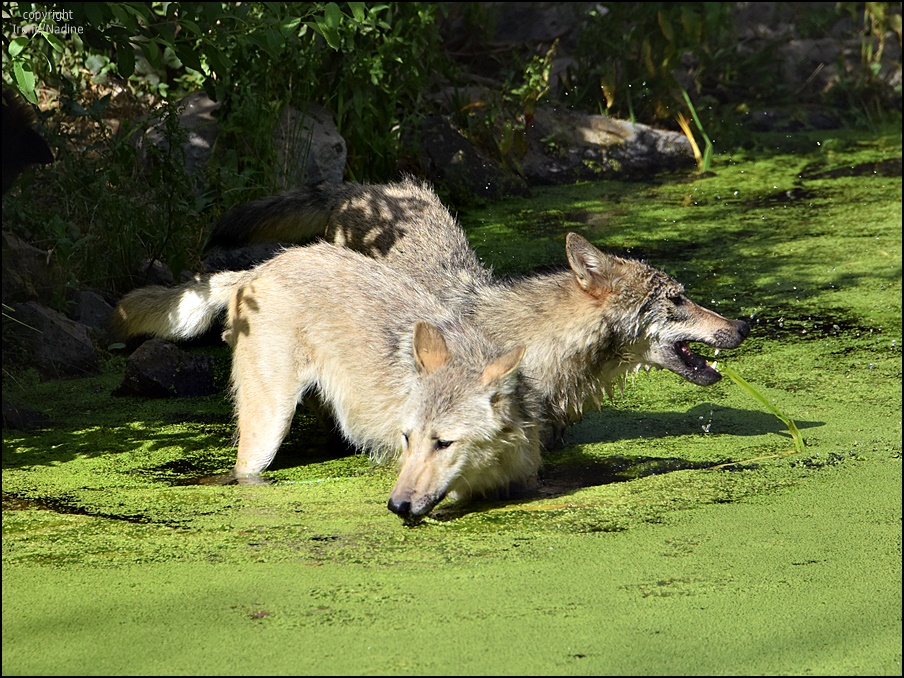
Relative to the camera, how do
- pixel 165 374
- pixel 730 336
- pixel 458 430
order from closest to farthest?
pixel 458 430 < pixel 730 336 < pixel 165 374

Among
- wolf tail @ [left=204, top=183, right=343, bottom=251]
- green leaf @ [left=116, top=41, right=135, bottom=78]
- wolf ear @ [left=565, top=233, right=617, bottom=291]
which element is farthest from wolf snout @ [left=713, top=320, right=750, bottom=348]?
green leaf @ [left=116, top=41, right=135, bottom=78]

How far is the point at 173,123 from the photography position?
21.8 feet

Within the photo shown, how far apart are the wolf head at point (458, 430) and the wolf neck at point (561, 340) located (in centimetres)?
54

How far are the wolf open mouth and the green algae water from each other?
304mm

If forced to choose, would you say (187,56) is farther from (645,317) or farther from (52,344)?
(645,317)

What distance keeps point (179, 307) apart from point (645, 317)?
226 centimetres

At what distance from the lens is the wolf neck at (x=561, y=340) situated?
488cm

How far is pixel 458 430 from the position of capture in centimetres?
403

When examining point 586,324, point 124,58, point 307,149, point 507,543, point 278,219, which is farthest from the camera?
point 307,149

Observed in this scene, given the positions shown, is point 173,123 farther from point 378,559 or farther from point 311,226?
point 378,559

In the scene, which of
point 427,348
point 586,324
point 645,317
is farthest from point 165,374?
point 645,317

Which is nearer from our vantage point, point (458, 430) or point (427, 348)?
point (458, 430)

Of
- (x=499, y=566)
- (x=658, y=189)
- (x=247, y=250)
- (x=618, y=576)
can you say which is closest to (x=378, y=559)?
(x=499, y=566)

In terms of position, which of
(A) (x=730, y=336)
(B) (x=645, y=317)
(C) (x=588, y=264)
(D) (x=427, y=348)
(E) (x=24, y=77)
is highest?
(E) (x=24, y=77)
